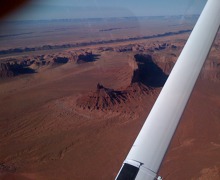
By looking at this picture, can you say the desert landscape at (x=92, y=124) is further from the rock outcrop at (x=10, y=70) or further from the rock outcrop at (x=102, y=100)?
the rock outcrop at (x=10, y=70)

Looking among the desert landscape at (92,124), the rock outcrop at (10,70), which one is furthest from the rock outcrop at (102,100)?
the rock outcrop at (10,70)

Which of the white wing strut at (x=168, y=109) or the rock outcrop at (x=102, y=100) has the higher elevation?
the rock outcrop at (x=102, y=100)

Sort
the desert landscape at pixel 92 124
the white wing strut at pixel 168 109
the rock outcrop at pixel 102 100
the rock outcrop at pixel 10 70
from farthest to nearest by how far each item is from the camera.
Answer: the rock outcrop at pixel 10 70 → the rock outcrop at pixel 102 100 → the desert landscape at pixel 92 124 → the white wing strut at pixel 168 109

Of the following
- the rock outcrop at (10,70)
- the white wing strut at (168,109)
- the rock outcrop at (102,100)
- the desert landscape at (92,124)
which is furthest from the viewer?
the rock outcrop at (10,70)

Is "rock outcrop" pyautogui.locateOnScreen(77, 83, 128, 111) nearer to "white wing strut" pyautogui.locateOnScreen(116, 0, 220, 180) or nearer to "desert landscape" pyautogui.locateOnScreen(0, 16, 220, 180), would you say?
"desert landscape" pyautogui.locateOnScreen(0, 16, 220, 180)

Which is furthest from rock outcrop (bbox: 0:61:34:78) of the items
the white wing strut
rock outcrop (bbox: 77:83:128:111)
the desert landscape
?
the white wing strut

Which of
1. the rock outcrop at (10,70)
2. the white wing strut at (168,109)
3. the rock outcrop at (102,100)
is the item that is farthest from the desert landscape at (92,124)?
the white wing strut at (168,109)

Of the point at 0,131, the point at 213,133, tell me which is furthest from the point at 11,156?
the point at 213,133

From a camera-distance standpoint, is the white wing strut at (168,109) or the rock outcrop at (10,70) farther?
the rock outcrop at (10,70)
